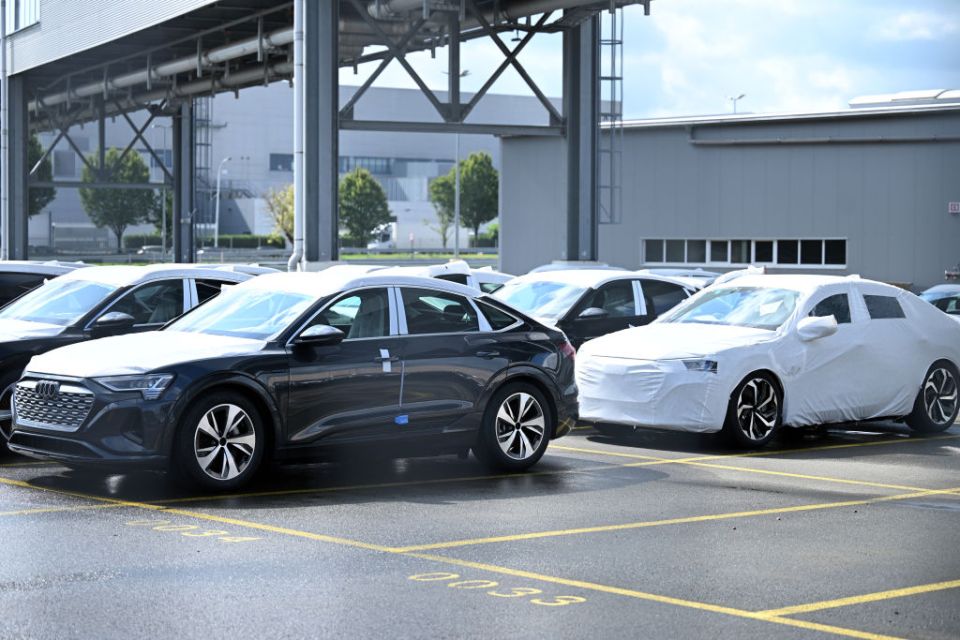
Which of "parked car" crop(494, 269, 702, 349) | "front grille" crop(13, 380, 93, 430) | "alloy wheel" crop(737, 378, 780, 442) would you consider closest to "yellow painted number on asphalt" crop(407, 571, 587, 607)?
"front grille" crop(13, 380, 93, 430)

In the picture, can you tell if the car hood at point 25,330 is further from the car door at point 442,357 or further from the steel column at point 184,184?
the steel column at point 184,184

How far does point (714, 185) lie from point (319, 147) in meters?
21.7

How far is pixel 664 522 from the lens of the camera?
945 centimetres

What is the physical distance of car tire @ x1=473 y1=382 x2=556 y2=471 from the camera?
38.5ft

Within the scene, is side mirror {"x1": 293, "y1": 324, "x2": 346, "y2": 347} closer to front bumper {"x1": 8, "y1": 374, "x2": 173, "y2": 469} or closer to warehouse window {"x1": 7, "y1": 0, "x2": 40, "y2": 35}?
Answer: front bumper {"x1": 8, "y1": 374, "x2": 173, "y2": 469}

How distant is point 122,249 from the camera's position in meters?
93.8

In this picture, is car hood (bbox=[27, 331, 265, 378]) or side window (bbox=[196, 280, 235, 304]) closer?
car hood (bbox=[27, 331, 265, 378])

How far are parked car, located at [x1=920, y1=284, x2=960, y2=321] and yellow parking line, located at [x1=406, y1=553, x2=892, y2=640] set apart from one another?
15211 millimetres

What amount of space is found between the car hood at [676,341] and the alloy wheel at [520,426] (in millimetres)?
1812

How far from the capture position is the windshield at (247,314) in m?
11.1

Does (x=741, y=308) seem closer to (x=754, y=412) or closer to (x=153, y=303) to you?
(x=754, y=412)

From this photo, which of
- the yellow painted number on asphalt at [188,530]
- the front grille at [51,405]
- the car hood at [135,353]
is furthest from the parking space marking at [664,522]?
the front grille at [51,405]

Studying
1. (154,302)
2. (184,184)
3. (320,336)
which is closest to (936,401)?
(320,336)

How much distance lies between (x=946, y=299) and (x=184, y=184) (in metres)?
29.6
